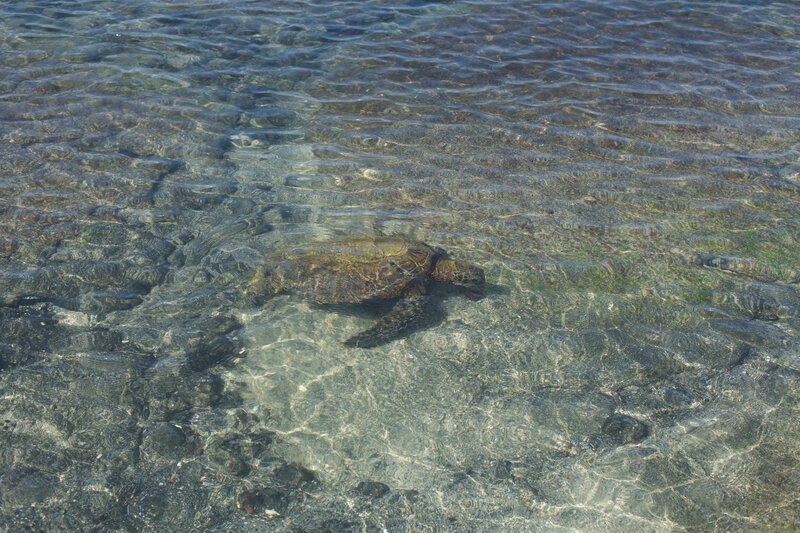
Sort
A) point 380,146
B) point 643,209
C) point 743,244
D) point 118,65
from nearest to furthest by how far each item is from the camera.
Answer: point 743,244, point 643,209, point 380,146, point 118,65

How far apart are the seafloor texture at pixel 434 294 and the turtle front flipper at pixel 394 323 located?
0.16 m

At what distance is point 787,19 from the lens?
16812mm

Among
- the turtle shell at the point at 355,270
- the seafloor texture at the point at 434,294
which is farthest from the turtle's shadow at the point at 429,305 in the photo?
the turtle shell at the point at 355,270

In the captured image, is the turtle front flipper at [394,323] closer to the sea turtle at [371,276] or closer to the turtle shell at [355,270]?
the sea turtle at [371,276]

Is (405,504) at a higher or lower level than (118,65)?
lower

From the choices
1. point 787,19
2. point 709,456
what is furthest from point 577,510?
point 787,19

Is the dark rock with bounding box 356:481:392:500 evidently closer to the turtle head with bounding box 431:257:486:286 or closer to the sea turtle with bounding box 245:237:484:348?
the sea turtle with bounding box 245:237:484:348

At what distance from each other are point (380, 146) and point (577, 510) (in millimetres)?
7111

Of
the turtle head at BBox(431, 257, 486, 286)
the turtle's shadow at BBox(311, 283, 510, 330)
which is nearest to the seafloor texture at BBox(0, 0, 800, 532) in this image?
the turtle's shadow at BBox(311, 283, 510, 330)

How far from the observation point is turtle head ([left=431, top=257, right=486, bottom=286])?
28.7 ft

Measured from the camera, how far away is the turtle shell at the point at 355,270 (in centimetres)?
836

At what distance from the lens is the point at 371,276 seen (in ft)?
27.7

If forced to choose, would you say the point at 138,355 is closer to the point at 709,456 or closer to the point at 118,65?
the point at 709,456

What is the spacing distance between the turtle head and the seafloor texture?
0.88ft
